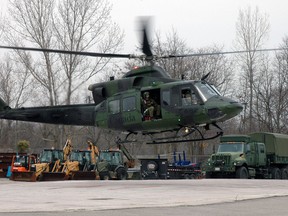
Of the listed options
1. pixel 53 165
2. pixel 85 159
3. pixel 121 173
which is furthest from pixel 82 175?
pixel 121 173

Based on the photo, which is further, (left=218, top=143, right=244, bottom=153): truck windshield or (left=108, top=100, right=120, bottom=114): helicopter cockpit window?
(left=218, top=143, right=244, bottom=153): truck windshield

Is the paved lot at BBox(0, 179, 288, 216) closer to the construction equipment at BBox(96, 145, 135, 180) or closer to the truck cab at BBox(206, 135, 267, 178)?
the truck cab at BBox(206, 135, 267, 178)

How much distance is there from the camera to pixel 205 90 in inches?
738

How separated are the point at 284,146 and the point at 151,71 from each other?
72.2 ft

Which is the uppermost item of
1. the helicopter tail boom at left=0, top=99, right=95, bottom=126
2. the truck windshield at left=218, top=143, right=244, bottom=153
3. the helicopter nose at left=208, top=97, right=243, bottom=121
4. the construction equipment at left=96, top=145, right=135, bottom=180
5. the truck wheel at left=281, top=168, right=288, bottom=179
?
the helicopter tail boom at left=0, top=99, right=95, bottom=126

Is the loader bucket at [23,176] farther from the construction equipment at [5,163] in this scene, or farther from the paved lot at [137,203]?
the paved lot at [137,203]

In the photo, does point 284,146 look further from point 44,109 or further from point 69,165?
point 44,109

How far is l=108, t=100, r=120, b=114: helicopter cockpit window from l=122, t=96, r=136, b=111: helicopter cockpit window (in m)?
0.33

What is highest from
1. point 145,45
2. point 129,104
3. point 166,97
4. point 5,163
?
point 145,45

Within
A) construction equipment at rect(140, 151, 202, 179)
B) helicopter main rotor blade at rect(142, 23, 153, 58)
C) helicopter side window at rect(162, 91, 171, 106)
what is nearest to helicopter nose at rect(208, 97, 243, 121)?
helicopter side window at rect(162, 91, 171, 106)

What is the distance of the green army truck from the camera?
3400cm

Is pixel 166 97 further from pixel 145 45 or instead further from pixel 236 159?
pixel 236 159

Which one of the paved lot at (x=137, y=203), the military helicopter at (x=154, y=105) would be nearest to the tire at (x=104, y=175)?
the military helicopter at (x=154, y=105)

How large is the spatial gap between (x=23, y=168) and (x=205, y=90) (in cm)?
1955
